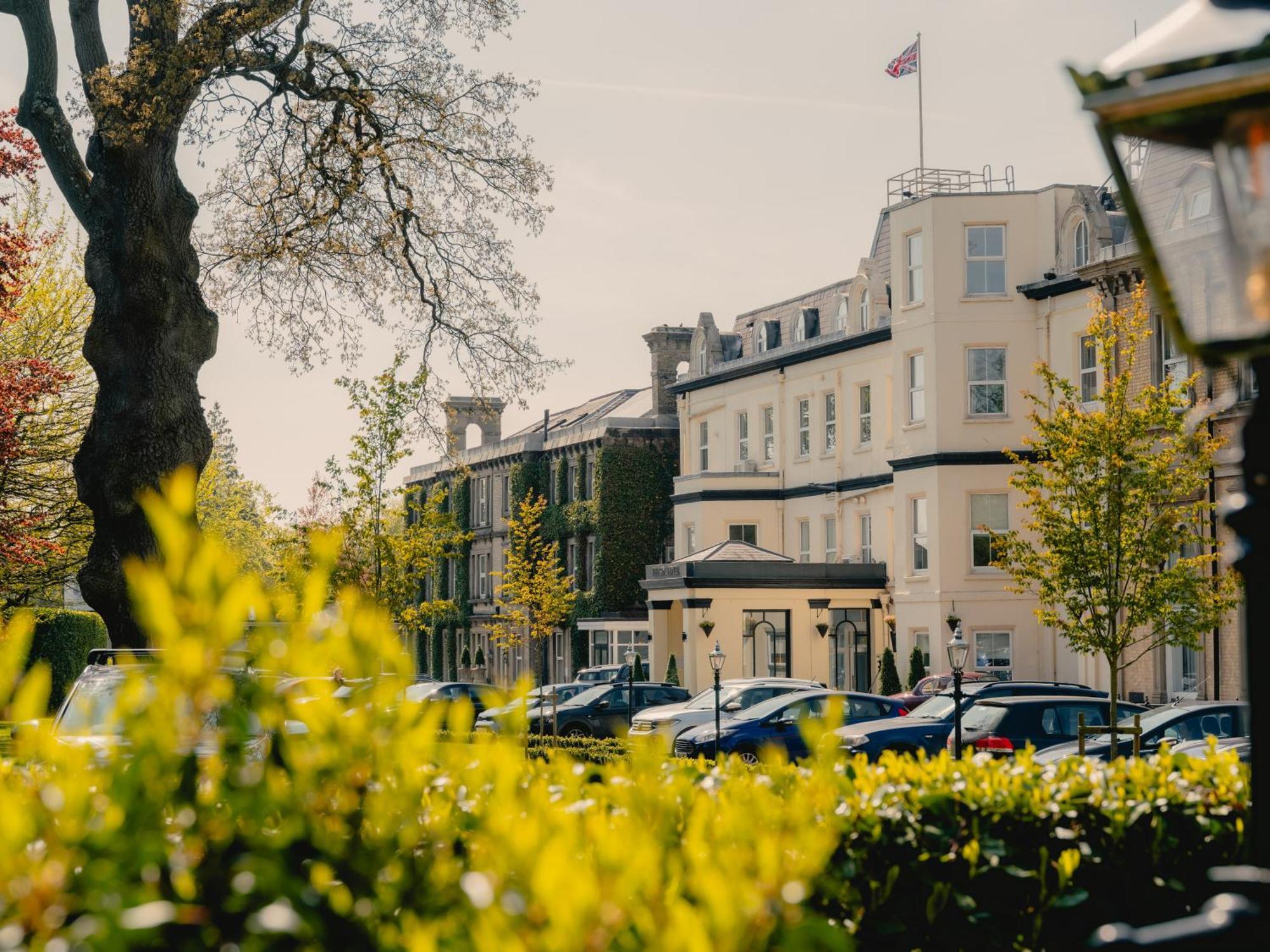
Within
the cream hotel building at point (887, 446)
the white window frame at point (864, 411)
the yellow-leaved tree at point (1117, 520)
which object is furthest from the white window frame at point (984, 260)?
the yellow-leaved tree at point (1117, 520)

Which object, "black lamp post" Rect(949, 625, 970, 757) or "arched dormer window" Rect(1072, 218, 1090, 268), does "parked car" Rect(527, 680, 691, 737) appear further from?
"arched dormer window" Rect(1072, 218, 1090, 268)

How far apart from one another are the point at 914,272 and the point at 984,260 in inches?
78.1

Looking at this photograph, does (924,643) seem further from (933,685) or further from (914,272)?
(914,272)

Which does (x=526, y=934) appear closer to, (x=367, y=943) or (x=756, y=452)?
(x=367, y=943)

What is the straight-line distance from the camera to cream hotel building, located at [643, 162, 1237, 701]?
129ft

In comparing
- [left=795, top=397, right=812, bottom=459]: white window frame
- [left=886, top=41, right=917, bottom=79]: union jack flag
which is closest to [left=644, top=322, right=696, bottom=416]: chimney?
[left=795, top=397, right=812, bottom=459]: white window frame

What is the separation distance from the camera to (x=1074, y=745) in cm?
1884

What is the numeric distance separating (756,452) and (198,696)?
48.8m

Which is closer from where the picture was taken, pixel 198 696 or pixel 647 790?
pixel 198 696

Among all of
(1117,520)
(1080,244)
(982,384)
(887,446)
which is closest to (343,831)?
(1117,520)

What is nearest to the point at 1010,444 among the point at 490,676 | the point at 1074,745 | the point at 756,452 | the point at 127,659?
the point at 756,452

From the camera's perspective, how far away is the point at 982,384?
4034cm

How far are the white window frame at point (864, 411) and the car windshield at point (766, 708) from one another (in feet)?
67.4

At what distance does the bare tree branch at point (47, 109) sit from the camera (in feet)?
63.4
